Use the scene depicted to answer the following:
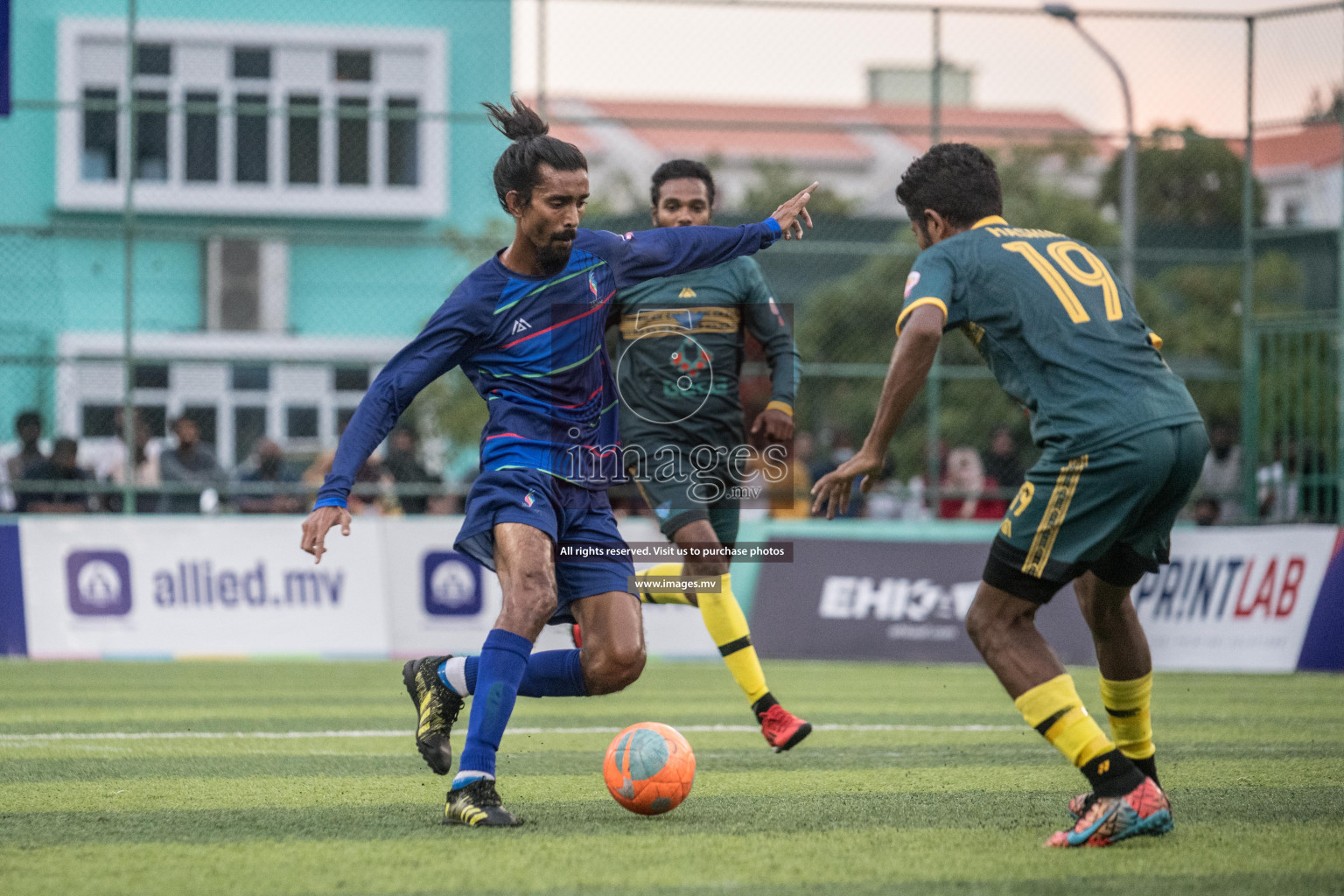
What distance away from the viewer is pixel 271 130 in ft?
73.3

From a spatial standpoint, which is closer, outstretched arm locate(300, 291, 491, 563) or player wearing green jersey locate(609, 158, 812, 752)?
outstretched arm locate(300, 291, 491, 563)

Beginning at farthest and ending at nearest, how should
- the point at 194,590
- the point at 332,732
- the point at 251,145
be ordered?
1. the point at 251,145
2. the point at 194,590
3. the point at 332,732

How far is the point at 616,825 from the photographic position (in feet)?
16.1

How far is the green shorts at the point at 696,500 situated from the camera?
23.5ft

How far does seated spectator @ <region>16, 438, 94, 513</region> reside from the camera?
43.2 ft

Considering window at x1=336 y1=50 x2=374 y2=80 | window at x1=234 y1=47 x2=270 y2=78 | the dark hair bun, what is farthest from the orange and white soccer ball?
window at x1=336 y1=50 x2=374 y2=80

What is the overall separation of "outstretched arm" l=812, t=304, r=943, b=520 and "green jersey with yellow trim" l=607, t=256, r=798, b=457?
280 centimetres

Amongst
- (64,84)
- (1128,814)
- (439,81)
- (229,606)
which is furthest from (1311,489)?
(64,84)

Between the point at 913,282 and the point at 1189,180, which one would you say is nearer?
the point at 913,282

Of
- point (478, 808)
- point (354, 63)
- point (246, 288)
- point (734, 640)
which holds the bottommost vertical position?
point (478, 808)

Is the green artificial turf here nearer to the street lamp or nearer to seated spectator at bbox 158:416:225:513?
seated spectator at bbox 158:416:225:513

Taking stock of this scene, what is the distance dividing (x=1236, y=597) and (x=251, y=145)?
48.7ft

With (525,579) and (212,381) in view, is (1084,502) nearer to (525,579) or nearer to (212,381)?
(525,579)

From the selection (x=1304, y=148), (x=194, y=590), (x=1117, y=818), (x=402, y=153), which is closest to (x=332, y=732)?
(x=1117, y=818)
